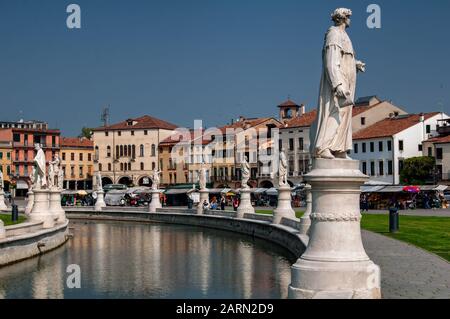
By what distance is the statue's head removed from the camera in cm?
1206

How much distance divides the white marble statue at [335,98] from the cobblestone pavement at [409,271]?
2739 millimetres

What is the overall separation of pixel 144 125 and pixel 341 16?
104138mm

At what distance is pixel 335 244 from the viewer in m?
11.4

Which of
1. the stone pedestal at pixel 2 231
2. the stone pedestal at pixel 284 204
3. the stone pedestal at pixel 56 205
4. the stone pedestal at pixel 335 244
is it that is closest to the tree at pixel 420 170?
the stone pedestal at pixel 284 204

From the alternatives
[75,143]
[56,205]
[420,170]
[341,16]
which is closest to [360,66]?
[341,16]

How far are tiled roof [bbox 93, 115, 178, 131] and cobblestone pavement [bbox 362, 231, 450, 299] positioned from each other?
9492 cm

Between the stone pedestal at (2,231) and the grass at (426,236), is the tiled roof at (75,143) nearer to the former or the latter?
the grass at (426,236)

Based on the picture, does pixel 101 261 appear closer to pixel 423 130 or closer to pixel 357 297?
pixel 357 297

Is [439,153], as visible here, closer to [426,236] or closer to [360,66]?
[426,236]

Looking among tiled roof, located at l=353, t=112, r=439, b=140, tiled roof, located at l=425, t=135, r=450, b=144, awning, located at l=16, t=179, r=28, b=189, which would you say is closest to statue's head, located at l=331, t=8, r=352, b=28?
tiled roof, located at l=425, t=135, r=450, b=144

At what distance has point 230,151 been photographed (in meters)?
104

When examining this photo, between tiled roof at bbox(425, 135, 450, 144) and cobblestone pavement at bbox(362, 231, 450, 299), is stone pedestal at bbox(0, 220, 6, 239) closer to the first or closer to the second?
cobblestone pavement at bbox(362, 231, 450, 299)

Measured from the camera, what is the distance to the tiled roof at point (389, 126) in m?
82.1

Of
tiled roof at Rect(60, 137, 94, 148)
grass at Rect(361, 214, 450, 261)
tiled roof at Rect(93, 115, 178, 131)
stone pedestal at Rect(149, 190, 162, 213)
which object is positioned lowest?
grass at Rect(361, 214, 450, 261)
